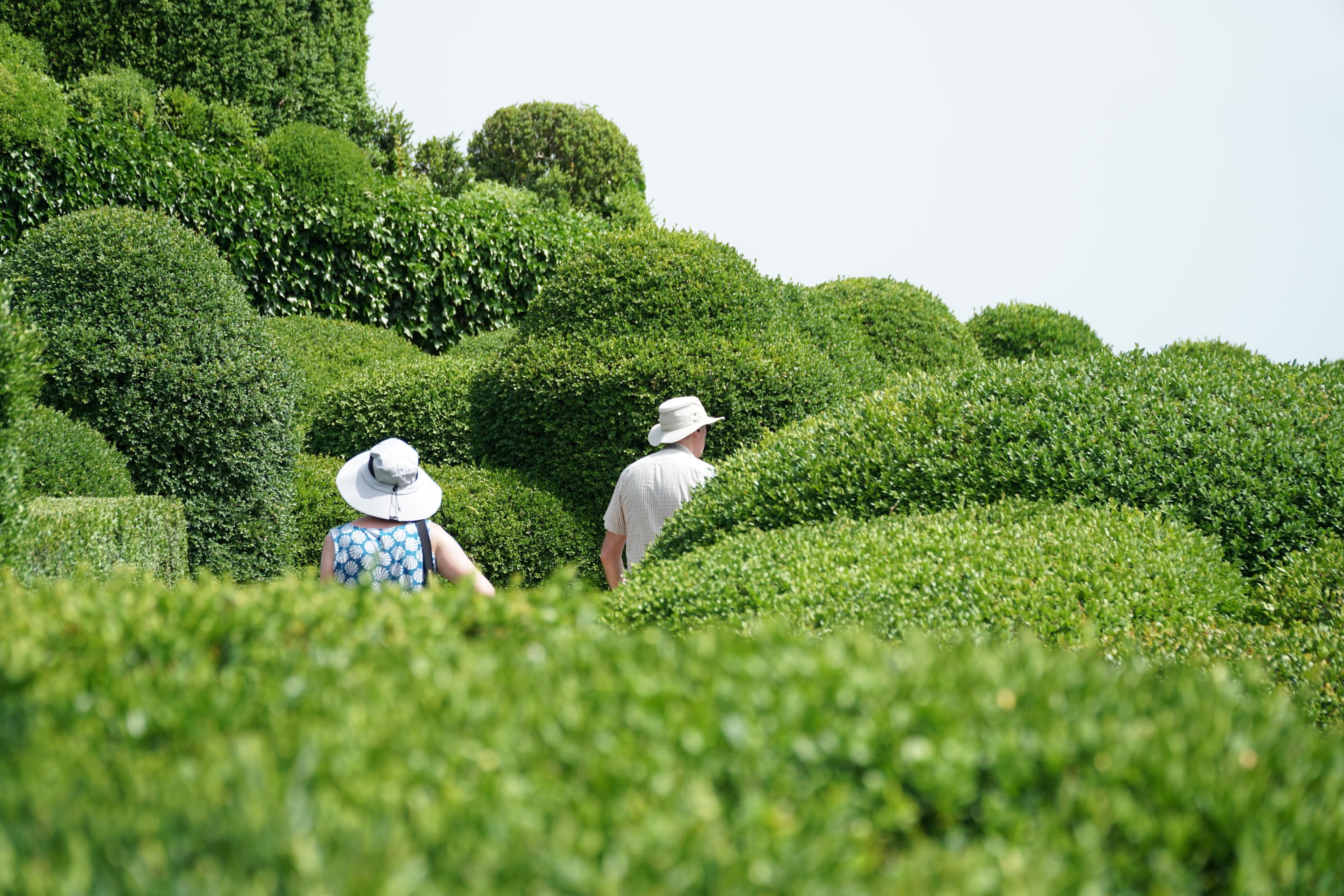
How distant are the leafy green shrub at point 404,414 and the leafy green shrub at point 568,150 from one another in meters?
21.6

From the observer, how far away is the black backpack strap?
535cm

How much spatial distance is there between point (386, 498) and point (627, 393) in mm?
4202

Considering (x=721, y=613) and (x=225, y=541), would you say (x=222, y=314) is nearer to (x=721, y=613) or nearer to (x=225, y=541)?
(x=225, y=541)

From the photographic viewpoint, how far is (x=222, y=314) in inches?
338

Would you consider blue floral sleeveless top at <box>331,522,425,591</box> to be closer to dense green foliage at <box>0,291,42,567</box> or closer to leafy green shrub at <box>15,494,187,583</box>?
leafy green shrub at <box>15,494,187,583</box>

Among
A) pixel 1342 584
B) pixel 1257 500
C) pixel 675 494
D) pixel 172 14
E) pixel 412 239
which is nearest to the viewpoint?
pixel 1342 584

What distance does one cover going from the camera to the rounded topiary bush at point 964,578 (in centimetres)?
464

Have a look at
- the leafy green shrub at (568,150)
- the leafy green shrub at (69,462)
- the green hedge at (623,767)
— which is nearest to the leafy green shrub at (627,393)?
the leafy green shrub at (69,462)

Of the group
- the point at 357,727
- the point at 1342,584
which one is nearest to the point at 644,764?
the point at 357,727

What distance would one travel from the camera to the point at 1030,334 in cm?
1775

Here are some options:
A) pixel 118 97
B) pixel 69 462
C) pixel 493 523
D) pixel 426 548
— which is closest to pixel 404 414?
pixel 493 523

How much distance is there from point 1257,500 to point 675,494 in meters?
3.68

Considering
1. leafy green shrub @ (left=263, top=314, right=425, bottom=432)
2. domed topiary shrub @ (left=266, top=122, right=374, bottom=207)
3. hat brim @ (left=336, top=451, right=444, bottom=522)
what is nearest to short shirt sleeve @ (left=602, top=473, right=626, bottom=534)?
hat brim @ (left=336, top=451, right=444, bottom=522)

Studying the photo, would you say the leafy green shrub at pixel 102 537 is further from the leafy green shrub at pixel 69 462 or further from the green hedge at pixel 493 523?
the green hedge at pixel 493 523
